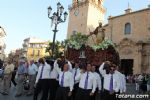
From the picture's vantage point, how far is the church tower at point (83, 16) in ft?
171

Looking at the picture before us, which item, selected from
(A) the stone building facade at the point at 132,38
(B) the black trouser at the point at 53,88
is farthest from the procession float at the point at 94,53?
(A) the stone building facade at the point at 132,38

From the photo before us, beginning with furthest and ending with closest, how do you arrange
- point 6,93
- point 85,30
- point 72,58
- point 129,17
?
1. point 85,30
2. point 129,17
3. point 6,93
4. point 72,58

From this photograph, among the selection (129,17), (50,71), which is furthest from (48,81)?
(129,17)

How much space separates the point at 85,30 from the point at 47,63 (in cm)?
4088

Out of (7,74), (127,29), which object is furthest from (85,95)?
(127,29)

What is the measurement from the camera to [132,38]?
42625 millimetres

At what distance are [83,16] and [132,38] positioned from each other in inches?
492

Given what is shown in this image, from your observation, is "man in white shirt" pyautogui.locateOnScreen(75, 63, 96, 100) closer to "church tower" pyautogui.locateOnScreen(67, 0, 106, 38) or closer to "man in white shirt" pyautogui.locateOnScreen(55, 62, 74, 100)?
"man in white shirt" pyautogui.locateOnScreen(55, 62, 74, 100)

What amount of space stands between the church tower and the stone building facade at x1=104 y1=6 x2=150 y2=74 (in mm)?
6940

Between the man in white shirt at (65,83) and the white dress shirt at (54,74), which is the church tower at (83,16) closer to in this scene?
the white dress shirt at (54,74)

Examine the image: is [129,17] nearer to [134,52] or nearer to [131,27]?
[131,27]

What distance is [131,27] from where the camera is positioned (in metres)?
43.4

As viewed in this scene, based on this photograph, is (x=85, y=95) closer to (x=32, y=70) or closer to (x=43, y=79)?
(x=43, y=79)

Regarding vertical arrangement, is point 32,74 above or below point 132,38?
below
